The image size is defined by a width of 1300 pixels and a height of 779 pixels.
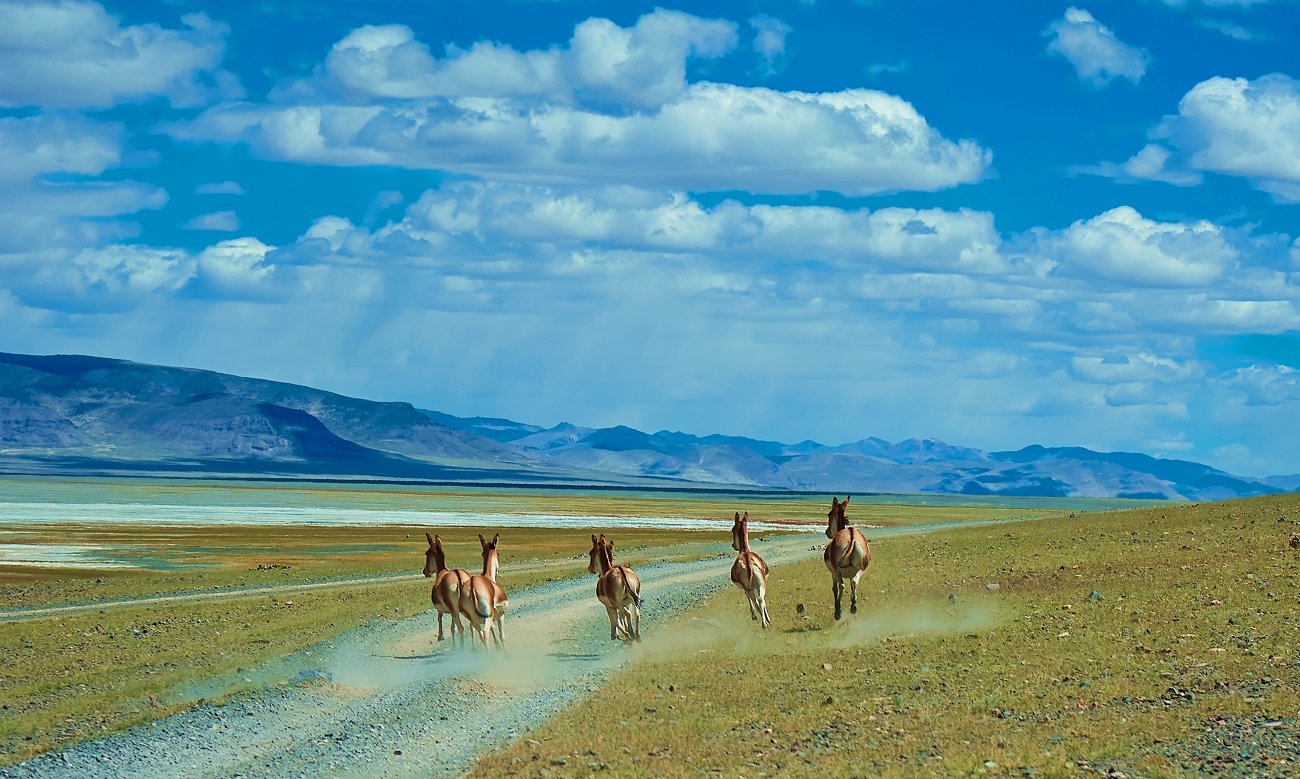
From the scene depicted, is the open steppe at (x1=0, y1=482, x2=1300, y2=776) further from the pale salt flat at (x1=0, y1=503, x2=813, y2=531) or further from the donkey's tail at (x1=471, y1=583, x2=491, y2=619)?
the pale salt flat at (x1=0, y1=503, x2=813, y2=531)

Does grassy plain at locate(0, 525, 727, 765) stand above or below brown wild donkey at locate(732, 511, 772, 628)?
below

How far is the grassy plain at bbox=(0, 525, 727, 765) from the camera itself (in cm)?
2253

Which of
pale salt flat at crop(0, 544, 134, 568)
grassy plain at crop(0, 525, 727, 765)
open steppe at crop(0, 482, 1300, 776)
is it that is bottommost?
pale salt flat at crop(0, 544, 134, 568)

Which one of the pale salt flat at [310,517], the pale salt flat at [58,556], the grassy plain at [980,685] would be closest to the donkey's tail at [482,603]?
the grassy plain at [980,685]

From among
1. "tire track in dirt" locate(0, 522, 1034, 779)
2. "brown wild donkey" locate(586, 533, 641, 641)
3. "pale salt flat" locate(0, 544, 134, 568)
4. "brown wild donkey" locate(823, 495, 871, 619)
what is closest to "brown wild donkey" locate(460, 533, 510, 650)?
"tire track in dirt" locate(0, 522, 1034, 779)

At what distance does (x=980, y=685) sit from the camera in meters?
20.1

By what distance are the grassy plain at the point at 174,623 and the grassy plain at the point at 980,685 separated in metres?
8.28

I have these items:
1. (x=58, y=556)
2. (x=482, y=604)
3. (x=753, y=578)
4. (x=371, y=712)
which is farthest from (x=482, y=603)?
(x=58, y=556)

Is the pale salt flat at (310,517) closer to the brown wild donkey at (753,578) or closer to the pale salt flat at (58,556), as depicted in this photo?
the pale salt flat at (58,556)

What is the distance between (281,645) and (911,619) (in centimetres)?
1395

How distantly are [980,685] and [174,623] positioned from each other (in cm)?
2276

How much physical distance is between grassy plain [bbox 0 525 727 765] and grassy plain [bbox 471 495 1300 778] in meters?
8.28

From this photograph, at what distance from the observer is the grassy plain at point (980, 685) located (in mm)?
15703

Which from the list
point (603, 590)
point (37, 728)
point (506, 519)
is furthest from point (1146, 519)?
point (506, 519)
